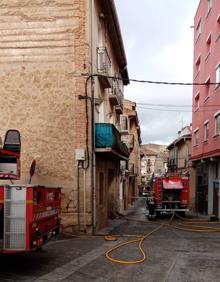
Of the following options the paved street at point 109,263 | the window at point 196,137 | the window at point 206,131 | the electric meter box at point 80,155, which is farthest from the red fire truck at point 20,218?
the window at point 196,137

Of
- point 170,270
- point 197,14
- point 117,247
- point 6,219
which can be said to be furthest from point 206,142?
point 6,219

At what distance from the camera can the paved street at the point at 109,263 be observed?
347 inches

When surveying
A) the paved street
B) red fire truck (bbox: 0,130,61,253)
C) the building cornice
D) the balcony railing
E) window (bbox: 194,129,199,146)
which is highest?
the building cornice

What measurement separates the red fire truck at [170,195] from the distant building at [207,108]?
213cm

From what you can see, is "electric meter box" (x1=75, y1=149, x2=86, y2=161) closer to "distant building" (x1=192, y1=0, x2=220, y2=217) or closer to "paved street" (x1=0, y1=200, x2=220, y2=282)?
"paved street" (x1=0, y1=200, x2=220, y2=282)

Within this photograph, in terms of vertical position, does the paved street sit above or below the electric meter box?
below

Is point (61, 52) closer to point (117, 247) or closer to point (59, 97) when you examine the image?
point (59, 97)

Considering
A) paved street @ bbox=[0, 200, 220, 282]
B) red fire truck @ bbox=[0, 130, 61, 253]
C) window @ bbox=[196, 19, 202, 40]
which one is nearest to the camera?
red fire truck @ bbox=[0, 130, 61, 253]

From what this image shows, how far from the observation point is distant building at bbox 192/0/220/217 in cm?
2753

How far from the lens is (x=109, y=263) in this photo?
405 inches

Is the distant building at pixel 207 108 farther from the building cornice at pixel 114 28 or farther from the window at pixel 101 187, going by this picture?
the window at pixel 101 187

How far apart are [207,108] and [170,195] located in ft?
23.2

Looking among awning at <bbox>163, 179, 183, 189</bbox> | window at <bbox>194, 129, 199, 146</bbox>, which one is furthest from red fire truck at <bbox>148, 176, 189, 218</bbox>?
window at <bbox>194, 129, 199, 146</bbox>

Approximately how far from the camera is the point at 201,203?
108 ft
